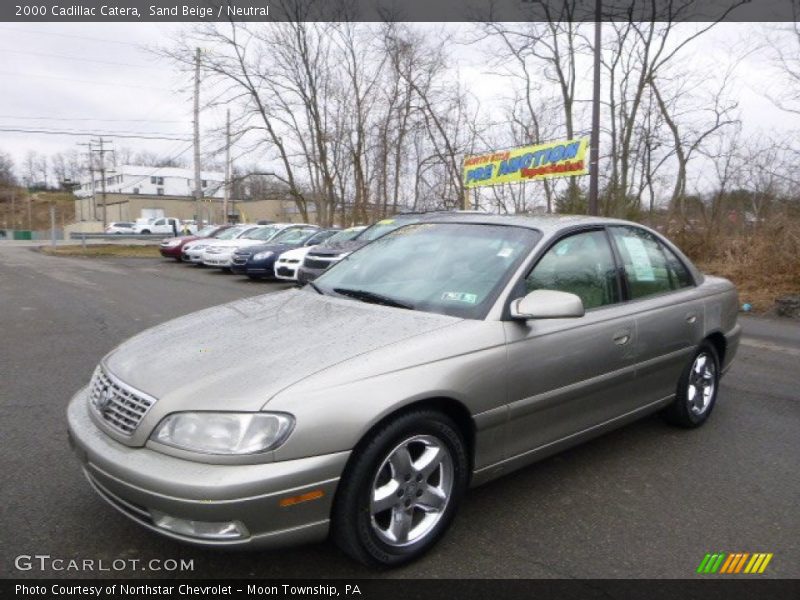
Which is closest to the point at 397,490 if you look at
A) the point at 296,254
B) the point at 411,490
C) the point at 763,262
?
the point at 411,490

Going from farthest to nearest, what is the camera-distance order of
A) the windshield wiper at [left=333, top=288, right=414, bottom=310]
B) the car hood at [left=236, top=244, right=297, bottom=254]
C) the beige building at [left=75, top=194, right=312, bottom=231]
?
the beige building at [left=75, top=194, right=312, bottom=231] < the car hood at [left=236, top=244, right=297, bottom=254] < the windshield wiper at [left=333, top=288, right=414, bottom=310]

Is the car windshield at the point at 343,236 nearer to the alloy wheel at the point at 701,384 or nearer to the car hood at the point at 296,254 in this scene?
the car hood at the point at 296,254

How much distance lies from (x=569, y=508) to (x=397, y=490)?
1095 mm

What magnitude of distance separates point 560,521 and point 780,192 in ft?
50.6

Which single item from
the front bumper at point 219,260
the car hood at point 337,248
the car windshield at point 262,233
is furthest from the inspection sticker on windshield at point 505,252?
the car windshield at point 262,233

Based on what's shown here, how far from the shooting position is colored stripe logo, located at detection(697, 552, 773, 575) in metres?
2.55

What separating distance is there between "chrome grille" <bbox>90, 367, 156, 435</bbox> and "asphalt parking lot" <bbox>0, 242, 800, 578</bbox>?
60 cm

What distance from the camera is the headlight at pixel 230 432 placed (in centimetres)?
216

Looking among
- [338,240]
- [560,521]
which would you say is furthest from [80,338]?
[338,240]

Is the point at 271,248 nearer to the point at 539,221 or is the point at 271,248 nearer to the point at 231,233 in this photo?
the point at 231,233

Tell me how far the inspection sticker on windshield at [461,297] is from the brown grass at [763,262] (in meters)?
9.43

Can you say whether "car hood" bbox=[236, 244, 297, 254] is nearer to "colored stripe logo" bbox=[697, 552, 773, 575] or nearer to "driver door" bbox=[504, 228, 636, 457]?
"driver door" bbox=[504, 228, 636, 457]

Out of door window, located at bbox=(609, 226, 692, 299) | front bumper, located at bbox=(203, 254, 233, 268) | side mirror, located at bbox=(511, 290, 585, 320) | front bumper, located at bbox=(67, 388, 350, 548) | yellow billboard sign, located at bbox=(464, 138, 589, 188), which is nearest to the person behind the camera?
front bumper, located at bbox=(67, 388, 350, 548)

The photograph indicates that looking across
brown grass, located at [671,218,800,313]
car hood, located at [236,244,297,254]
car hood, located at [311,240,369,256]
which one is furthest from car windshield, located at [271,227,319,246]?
brown grass, located at [671,218,800,313]
